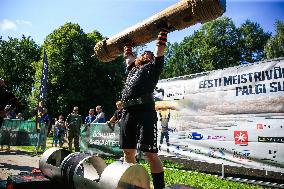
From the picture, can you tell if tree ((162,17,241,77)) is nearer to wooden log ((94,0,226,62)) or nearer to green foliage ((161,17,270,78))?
green foliage ((161,17,270,78))

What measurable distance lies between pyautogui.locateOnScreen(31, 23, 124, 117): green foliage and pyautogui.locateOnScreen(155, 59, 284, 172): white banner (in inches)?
1129

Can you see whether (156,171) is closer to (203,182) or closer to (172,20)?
(172,20)

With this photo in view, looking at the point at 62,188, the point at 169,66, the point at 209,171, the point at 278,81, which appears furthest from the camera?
the point at 169,66

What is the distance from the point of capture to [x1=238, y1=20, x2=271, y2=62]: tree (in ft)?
161

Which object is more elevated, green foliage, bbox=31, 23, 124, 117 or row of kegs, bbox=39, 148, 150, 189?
green foliage, bbox=31, 23, 124, 117

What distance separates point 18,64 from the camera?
50125 mm

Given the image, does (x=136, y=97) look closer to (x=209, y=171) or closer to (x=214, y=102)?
(x=214, y=102)

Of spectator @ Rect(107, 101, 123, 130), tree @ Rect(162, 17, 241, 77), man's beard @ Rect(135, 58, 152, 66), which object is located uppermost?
tree @ Rect(162, 17, 241, 77)

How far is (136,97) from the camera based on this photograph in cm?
377

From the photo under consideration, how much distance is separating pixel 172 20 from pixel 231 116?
13.0 ft

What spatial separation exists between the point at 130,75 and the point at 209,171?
4834 mm

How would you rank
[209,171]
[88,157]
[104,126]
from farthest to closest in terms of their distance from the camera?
[104,126]
[209,171]
[88,157]

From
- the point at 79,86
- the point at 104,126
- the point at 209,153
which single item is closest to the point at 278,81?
the point at 209,153

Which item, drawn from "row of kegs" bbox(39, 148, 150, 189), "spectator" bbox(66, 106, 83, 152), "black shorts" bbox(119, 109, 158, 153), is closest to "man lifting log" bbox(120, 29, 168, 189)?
"black shorts" bbox(119, 109, 158, 153)
